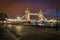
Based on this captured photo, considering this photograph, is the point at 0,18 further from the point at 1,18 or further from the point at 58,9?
the point at 58,9

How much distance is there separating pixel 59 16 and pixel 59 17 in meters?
0.94

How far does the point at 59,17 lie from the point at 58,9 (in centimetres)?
375

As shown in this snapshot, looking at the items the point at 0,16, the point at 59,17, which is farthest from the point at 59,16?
the point at 0,16

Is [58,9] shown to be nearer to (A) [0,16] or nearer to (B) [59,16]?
(B) [59,16]

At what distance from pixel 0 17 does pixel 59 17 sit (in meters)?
46.7

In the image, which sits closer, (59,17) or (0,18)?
(59,17)

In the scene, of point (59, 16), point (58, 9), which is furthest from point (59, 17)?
point (58, 9)

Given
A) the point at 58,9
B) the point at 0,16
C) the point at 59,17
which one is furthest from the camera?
the point at 0,16

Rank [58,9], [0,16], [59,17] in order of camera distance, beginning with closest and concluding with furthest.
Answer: [58,9] → [59,17] → [0,16]

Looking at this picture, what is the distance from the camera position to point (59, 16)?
42906 millimetres

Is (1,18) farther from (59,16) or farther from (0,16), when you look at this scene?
(59,16)

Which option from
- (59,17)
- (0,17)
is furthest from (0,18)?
(59,17)

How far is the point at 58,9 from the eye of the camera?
1593 inches

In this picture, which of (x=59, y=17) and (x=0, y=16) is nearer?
(x=59, y=17)
